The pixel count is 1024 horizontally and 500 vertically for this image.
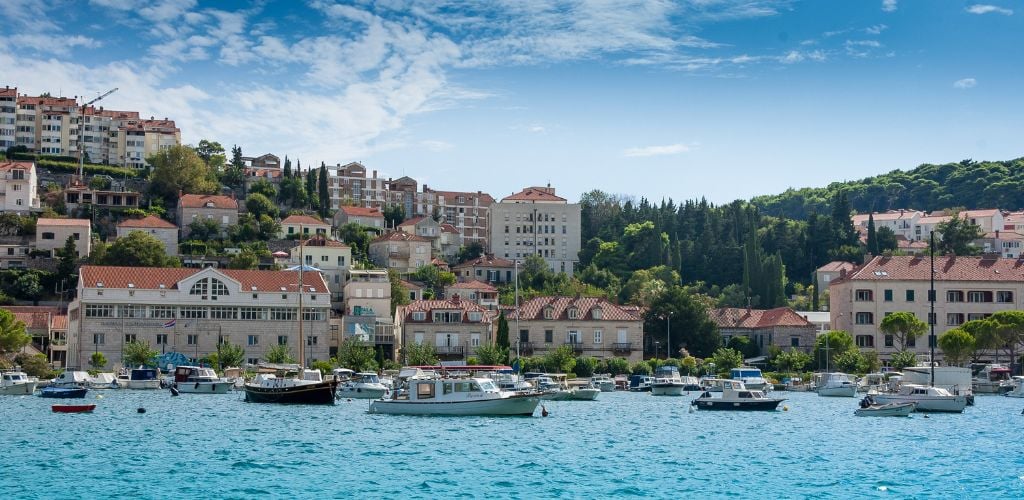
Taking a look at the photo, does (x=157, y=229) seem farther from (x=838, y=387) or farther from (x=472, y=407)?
(x=472, y=407)

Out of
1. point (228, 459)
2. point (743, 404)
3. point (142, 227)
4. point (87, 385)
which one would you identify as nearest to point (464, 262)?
point (142, 227)

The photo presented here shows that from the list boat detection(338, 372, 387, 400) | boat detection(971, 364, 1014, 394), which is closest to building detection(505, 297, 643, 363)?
boat detection(338, 372, 387, 400)

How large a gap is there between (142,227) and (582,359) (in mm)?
55764

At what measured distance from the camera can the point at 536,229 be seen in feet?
586

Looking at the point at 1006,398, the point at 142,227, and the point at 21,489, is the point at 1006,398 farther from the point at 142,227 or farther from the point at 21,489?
the point at 142,227

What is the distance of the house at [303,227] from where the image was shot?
503 feet

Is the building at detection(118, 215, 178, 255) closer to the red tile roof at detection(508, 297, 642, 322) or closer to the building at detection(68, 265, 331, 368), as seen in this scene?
the building at detection(68, 265, 331, 368)

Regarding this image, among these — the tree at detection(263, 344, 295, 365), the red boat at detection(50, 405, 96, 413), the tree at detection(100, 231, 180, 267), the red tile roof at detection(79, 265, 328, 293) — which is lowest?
the red boat at detection(50, 405, 96, 413)

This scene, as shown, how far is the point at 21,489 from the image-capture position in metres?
36.9

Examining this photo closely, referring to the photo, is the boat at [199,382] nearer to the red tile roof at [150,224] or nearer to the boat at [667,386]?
the boat at [667,386]

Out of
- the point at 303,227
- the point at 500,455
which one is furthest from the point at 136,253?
the point at 500,455

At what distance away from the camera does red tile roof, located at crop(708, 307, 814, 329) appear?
119m

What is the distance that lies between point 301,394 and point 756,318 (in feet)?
202

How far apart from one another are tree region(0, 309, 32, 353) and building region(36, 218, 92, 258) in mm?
36854
